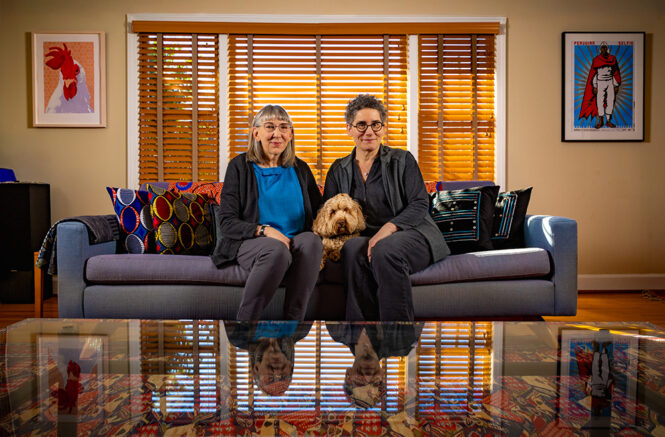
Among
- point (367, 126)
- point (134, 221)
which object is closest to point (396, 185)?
point (367, 126)

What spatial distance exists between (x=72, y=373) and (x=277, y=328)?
0.43 meters

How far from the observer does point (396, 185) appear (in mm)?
1963

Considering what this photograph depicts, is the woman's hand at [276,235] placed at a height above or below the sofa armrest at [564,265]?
above

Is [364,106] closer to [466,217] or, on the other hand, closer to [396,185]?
[396,185]

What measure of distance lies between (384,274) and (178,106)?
227 centimetres

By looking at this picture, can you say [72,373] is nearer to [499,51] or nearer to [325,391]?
[325,391]

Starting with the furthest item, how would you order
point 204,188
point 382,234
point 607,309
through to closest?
point 607,309
point 204,188
point 382,234

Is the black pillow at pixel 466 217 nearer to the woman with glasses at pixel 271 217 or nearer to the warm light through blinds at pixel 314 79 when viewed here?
the woman with glasses at pixel 271 217

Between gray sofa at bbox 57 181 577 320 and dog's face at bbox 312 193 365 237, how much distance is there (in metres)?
0.17

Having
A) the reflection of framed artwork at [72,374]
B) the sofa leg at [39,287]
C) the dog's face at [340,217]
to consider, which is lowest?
the sofa leg at [39,287]

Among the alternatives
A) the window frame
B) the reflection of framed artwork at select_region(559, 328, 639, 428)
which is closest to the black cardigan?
the reflection of framed artwork at select_region(559, 328, 639, 428)

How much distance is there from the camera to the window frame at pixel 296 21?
124 inches

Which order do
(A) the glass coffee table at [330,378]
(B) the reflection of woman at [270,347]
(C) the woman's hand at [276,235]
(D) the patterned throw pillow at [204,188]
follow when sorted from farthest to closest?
(D) the patterned throw pillow at [204,188] → (C) the woman's hand at [276,235] → (B) the reflection of woman at [270,347] → (A) the glass coffee table at [330,378]

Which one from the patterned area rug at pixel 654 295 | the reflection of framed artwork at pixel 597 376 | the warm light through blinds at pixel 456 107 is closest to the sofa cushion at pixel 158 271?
the reflection of framed artwork at pixel 597 376
